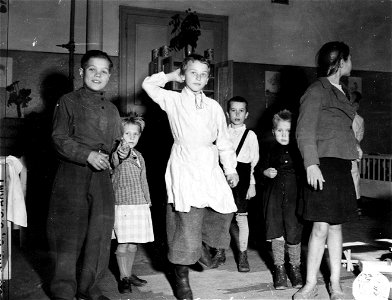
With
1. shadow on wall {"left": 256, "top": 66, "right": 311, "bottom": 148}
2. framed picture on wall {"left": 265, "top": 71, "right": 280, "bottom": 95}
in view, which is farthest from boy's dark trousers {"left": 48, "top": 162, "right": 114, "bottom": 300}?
framed picture on wall {"left": 265, "top": 71, "right": 280, "bottom": 95}

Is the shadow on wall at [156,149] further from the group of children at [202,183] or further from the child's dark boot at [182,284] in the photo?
the child's dark boot at [182,284]

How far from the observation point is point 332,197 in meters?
2.28

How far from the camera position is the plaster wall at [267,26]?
530cm

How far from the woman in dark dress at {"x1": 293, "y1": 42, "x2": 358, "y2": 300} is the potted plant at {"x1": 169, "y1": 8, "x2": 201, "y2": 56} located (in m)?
3.57

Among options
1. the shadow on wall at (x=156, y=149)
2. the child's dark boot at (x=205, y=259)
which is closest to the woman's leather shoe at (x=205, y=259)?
the child's dark boot at (x=205, y=259)

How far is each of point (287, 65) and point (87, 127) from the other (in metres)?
5.02

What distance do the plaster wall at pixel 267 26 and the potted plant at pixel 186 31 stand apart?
0.19 m

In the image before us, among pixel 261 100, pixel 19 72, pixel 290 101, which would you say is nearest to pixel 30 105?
pixel 19 72

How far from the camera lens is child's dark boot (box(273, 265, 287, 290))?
255cm

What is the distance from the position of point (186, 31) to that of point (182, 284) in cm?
413

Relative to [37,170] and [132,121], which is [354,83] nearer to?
[37,170]

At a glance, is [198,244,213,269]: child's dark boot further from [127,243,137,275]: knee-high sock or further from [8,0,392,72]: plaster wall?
[8,0,392,72]: plaster wall

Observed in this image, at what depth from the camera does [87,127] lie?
215 cm

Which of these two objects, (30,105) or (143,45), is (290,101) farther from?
(30,105)
